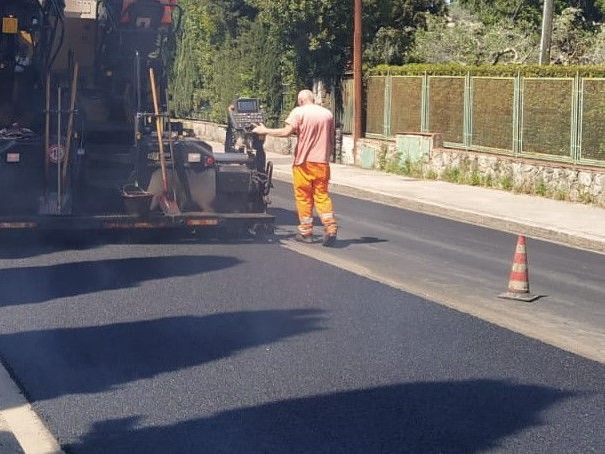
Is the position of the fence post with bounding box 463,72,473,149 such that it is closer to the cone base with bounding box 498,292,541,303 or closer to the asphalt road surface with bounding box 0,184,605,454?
the asphalt road surface with bounding box 0,184,605,454

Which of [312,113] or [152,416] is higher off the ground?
[312,113]

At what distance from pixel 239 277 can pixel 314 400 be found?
14.4 ft

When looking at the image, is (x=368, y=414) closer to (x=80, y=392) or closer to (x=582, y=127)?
(x=80, y=392)

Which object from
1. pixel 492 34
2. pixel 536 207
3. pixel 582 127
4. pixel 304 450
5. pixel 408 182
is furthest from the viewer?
pixel 492 34

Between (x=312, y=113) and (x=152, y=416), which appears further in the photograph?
(x=312, y=113)

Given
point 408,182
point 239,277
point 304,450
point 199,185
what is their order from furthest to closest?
point 408,182, point 199,185, point 239,277, point 304,450

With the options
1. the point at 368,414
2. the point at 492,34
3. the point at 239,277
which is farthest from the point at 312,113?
the point at 492,34

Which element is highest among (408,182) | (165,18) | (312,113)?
(165,18)

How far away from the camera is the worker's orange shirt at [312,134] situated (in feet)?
47.0

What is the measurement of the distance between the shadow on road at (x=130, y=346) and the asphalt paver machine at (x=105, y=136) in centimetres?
399

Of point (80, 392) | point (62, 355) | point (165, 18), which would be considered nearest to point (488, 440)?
point (80, 392)

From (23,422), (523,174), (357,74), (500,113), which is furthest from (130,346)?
(357,74)

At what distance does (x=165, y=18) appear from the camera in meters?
14.6

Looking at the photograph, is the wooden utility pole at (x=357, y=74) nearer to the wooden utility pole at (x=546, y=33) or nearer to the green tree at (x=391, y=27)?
the green tree at (x=391, y=27)
